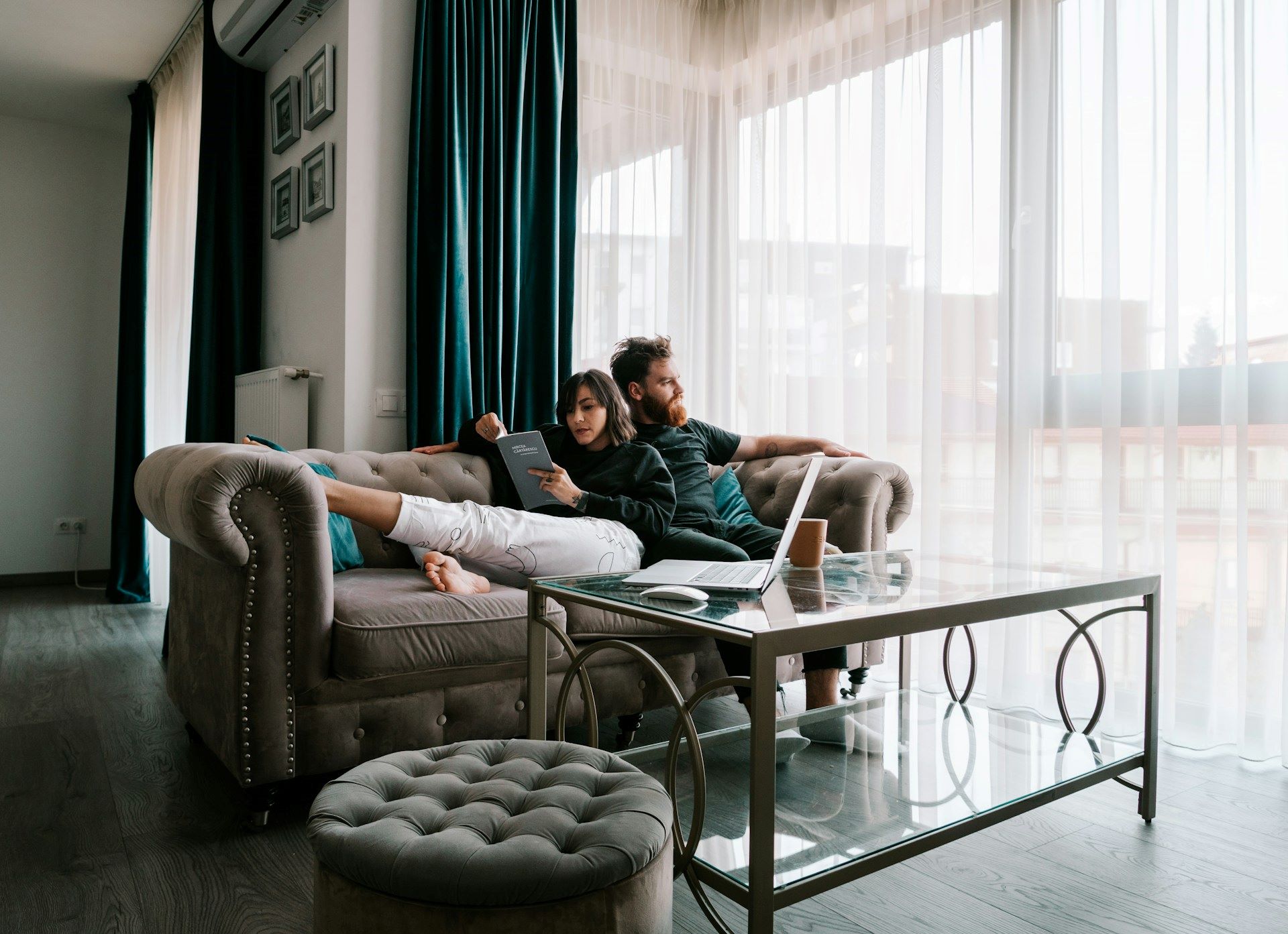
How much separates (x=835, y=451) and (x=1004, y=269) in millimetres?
701

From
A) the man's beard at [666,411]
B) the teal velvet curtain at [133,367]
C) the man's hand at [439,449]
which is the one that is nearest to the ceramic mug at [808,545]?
the man's beard at [666,411]

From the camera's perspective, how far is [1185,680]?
7.37 ft

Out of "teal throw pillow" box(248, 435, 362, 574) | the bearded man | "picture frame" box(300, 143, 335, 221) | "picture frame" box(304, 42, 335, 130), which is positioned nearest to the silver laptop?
the bearded man

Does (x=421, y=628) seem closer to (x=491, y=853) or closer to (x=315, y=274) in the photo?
(x=491, y=853)

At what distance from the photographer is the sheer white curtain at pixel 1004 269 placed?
2.18 meters

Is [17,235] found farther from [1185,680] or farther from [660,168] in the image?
[1185,680]

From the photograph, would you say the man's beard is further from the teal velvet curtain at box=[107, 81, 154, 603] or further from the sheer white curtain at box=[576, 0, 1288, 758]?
the teal velvet curtain at box=[107, 81, 154, 603]

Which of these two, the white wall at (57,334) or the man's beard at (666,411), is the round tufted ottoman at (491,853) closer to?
the man's beard at (666,411)

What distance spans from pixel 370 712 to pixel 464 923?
1.01 metres

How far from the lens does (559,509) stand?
8.11 feet

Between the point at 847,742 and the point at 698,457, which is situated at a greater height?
the point at 698,457

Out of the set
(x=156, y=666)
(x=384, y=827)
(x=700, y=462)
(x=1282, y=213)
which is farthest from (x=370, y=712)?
(x=1282, y=213)

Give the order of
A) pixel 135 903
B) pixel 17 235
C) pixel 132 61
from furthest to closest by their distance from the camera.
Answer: pixel 17 235
pixel 132 61
pixel 135 903

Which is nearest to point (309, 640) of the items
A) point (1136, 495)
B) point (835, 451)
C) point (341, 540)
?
point (341, 540)
